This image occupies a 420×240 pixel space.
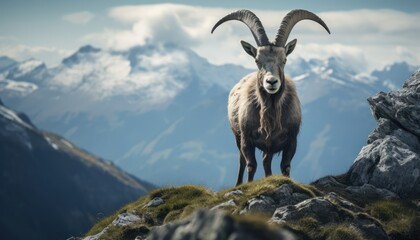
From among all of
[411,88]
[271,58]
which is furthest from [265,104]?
[411,88]

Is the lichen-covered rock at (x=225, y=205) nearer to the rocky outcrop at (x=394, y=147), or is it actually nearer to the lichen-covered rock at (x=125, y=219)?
the lichen-covered rock at (x=125, y=219)

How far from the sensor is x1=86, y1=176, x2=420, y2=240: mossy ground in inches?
728

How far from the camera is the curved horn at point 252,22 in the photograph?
25.6m

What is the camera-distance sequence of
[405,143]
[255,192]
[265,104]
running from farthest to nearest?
[405,143] < [265,104] < [255,192]

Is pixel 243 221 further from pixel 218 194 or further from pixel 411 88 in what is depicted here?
pixel 411 88

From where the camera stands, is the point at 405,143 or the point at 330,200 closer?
the point at 330,200

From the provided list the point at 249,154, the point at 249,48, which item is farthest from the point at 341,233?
the point at 249,48

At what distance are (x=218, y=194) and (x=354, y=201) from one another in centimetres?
554

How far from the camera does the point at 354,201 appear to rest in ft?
74.7

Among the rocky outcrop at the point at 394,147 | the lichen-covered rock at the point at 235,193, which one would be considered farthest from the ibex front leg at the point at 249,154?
the rocky outcrop at the point at 394,147

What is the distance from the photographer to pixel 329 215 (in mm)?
19391

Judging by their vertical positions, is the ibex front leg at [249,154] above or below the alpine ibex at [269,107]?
below

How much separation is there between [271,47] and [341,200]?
7.43 m

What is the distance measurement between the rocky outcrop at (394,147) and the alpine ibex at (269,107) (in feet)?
12.0
